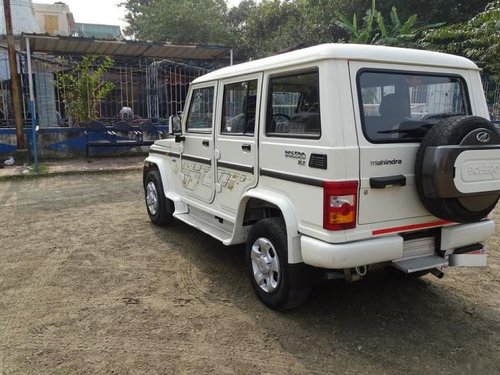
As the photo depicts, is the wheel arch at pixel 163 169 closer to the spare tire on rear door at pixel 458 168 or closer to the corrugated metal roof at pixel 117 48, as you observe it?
the spare tire on rear door at pixel 458 168

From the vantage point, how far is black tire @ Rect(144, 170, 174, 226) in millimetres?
5918

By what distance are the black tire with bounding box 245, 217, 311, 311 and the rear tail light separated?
0.53 meters

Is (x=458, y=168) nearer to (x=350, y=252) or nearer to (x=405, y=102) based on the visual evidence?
(x=405, y=102)

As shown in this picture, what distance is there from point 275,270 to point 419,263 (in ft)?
3.59

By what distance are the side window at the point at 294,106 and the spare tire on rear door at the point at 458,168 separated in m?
0.80

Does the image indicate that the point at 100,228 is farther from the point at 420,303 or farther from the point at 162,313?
the point at 420,303

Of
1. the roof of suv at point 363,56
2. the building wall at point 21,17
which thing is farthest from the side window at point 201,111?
the building wall at point 21,17

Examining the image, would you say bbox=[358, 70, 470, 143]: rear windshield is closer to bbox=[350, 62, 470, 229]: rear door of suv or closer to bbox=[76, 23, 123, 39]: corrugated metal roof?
bbox=[350, 62, 470, 229]: rear door of suv

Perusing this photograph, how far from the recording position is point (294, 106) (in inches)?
142

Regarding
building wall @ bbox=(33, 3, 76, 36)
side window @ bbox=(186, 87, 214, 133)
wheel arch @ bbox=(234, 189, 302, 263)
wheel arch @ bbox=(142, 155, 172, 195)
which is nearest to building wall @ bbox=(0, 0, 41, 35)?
building wall @ bbox=(33, 3, 76, 36)

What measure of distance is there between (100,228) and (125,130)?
7.44 metres

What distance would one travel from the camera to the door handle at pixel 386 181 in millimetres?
3123

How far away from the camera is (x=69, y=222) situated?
255 inches

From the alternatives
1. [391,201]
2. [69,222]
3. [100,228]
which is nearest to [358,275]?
[391,201]
